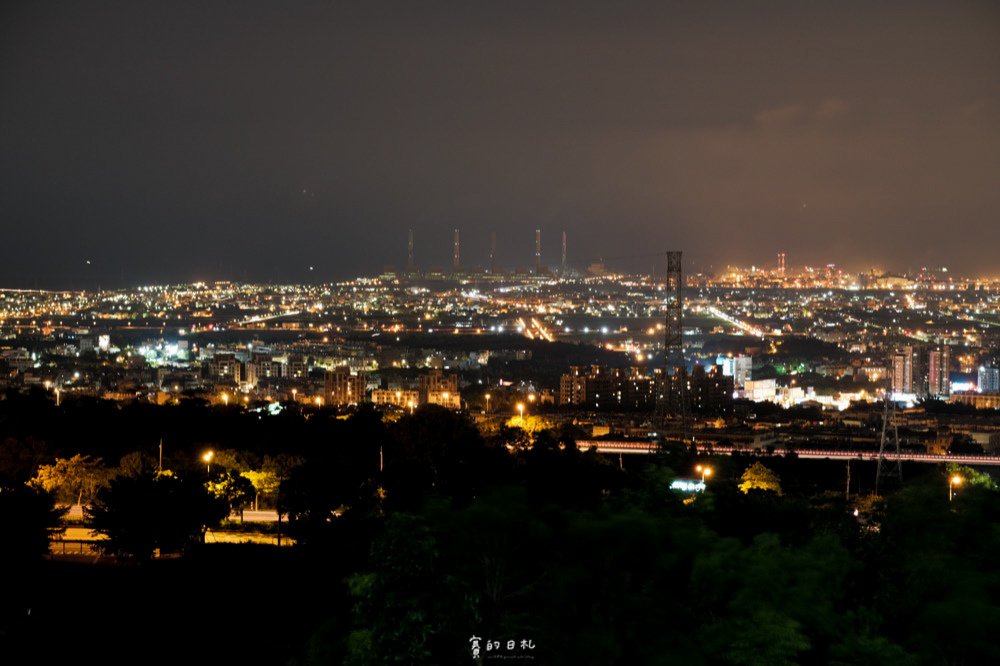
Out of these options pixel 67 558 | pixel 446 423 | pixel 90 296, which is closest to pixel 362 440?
pixel 446 423

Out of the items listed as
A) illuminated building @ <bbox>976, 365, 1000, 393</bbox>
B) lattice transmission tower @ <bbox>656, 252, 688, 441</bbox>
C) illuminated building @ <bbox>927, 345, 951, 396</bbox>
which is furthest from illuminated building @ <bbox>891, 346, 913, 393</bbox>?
lattice transmission tower @ <bbox>656, 252, 688, 441</bbox>

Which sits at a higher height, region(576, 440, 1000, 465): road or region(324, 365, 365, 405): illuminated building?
region(324, 365, 365, 405): illuminated building

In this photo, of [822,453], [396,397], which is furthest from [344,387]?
[822,453]

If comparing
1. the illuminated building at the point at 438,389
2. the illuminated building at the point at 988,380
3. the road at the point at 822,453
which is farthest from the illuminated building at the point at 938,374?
the road at the point at 822,453

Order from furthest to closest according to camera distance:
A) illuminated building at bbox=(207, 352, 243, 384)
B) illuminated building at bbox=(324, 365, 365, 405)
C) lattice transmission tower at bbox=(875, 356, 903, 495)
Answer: illuminated building at bbox=(207, 352, 243, 384)
illuminated building at bbox=(324, 365, 365, 405)
lattice transmission tower at bbox=(875, 356, 903, 495)

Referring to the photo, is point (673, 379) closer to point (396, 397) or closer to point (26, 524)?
point (396, 397)

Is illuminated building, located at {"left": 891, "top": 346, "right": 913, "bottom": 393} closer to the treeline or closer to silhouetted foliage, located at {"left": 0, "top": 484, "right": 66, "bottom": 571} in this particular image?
silhouetted foliage, located at {"left": 0, "top": 484, "right": 66, "bottom": 571}

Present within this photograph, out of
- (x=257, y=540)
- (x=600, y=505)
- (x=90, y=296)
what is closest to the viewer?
(x=600, y=505)

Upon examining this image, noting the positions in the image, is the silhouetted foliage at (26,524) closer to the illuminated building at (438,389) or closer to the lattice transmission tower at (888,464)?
the lattice transmission tower at (888,464)

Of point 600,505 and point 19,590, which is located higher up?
point 600,505

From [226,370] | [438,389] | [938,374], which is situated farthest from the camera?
[226,370]

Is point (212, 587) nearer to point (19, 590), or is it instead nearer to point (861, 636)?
point (19, 590)
